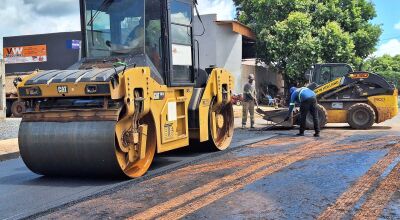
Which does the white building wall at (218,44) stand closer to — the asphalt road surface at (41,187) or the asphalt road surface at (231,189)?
the asphalt road surface at (231,189)

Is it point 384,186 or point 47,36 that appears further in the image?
point 47,36

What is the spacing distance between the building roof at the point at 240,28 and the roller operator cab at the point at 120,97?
15572 millimetres

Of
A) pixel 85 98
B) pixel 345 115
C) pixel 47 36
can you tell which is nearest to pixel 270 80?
pixel 47 36

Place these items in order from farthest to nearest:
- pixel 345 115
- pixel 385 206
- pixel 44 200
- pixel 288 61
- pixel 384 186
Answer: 1. pixel 288 61
2. pixel 345 115
3. pixel 384 186
4. pixel 44 200
5. pixel 385 206

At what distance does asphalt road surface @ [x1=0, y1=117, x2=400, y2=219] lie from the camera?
5.17m

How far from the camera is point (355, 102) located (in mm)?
14898

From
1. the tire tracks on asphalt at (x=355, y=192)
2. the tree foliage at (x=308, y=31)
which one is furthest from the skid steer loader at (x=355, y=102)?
the tree foliage at (x=308, y=31)

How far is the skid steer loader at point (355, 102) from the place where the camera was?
1464cm

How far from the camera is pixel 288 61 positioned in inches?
1056

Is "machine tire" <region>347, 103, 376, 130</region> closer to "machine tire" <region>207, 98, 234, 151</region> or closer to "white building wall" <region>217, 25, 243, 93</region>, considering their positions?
"machine tire" <region>207, 98, 234, 151</region>

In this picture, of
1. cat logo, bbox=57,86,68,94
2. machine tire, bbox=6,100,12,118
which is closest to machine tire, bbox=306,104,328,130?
cat logo, bbox=57,86,68,94

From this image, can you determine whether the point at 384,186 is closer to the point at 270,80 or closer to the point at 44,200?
the point at 44,200

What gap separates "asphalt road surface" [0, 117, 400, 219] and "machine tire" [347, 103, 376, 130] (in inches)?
209

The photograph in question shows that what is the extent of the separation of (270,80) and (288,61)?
579 cm
